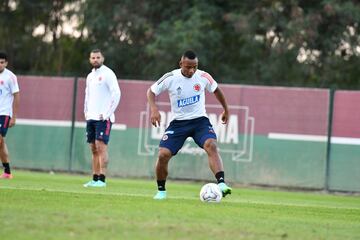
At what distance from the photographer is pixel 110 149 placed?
23.1 meters

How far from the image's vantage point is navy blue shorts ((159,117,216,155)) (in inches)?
513

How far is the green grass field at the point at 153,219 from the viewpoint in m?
9.09

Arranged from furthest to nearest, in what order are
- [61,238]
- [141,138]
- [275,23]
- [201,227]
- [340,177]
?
[275,23] < [141,138] < [340,177] < [201,227] < [61,238]

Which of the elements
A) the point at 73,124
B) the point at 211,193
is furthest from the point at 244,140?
the point at 211,193

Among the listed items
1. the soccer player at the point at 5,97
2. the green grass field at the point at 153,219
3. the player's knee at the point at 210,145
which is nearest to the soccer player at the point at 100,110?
the soccer player at the point at 5,97

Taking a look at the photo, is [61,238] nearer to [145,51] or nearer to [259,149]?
[259,149]

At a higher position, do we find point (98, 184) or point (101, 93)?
point (101, 93)

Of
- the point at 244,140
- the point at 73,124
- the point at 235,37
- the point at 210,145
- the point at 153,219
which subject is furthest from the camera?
the point at 235,37

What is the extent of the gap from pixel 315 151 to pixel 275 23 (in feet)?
33.6

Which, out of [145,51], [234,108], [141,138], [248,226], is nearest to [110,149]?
[141,138]

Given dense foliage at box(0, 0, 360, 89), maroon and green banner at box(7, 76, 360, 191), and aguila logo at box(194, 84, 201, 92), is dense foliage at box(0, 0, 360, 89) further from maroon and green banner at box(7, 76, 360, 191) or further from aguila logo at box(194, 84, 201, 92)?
aguila logo at box(194, 84, 201, 92)

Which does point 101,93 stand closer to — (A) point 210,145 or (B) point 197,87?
(B) point 197,87

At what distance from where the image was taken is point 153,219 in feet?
33.4

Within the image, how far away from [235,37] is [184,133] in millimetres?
21043
